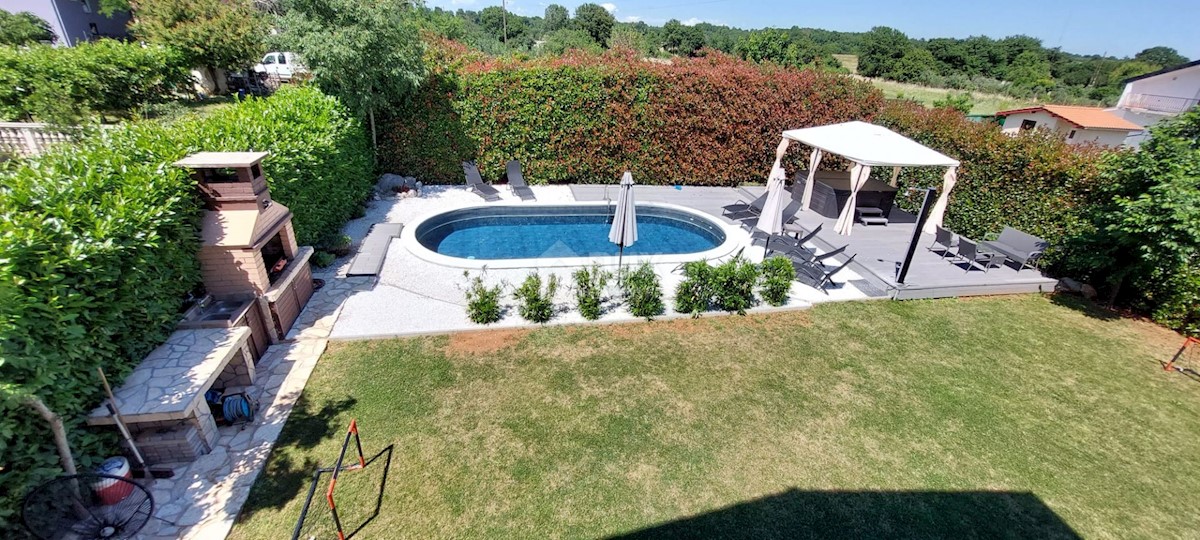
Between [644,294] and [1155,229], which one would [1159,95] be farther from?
[644,294]

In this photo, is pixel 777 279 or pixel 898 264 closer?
pixel 777 279

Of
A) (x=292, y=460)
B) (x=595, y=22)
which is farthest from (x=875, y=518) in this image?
(x=595, y=22)

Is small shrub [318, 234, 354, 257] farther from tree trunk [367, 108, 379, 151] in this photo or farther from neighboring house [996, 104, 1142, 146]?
neighboring house [996, 104, 1142, 146]

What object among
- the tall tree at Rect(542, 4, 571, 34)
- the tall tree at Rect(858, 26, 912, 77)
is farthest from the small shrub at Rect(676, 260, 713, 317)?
the tall tree at Rect(542, 4, 571, 34)

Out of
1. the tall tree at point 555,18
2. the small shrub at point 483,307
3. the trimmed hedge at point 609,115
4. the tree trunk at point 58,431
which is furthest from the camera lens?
the tall tree at point 555,18

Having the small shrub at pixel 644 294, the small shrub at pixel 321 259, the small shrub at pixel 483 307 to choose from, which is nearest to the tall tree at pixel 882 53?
the small shrub at pixel 644 294

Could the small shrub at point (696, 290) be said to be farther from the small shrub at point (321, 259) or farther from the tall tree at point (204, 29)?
the tall tree at point (204, 29)

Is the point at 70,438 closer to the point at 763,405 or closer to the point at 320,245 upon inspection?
the point at 320,245

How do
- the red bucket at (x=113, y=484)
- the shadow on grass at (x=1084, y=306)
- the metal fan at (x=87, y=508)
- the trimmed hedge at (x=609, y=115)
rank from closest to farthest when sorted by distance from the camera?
1. the metal fan at (x=87, y=508)
2. the red bucket at (x=113, y=484)
3. the shadow on grass at (x=1084, y=306)
4. the trimmed hedge at (x=609, y=115)
